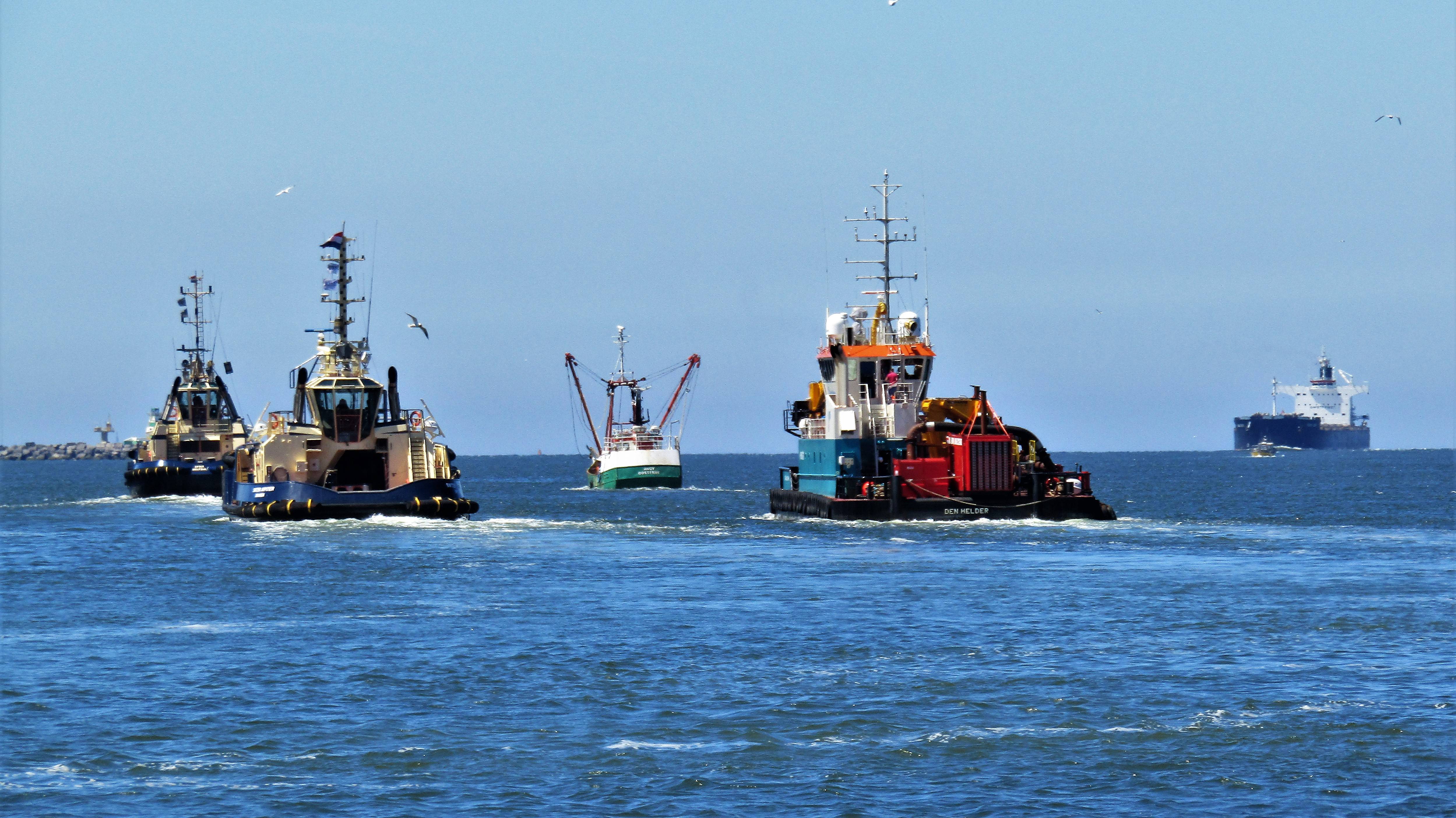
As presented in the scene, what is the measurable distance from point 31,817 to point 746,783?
28.4ft

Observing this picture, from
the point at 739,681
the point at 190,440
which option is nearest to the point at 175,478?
the point at 190,440

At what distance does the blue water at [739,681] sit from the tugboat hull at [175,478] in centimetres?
6286

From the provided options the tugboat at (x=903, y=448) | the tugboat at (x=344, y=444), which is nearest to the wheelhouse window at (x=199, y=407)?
the tugboat at (x=344, y=444)

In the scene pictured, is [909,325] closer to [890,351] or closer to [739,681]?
[890,351]

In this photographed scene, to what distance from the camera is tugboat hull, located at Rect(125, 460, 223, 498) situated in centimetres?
11631

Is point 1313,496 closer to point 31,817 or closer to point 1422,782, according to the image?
point 1422,782

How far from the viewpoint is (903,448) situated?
66562mm

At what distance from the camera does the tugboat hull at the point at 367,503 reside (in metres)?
69.1

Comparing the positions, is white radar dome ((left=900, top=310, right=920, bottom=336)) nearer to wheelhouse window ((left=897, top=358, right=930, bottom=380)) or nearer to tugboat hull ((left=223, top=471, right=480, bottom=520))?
wheelhouse window ((left=897, top=358, right=930, bottom=380))

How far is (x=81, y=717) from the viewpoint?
2484cm

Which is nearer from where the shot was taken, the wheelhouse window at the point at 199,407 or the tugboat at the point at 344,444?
the tugboat at the point at 344,444

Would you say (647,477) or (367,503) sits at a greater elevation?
(647,477)

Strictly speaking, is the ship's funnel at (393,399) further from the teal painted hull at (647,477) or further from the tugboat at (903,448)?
the teal painted hull at (647,477)

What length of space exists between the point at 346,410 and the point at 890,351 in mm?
25085
